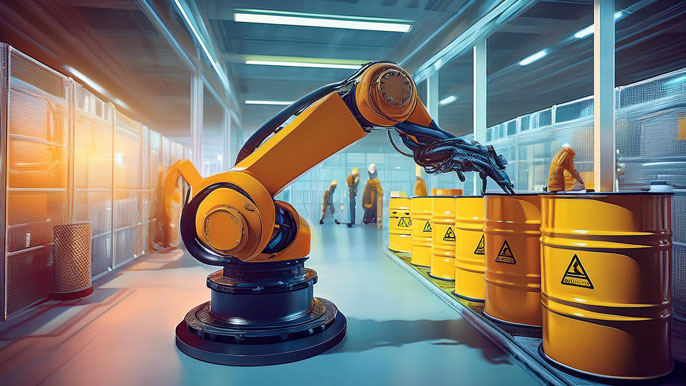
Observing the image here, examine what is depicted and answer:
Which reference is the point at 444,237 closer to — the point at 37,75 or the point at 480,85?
the point at 480,85

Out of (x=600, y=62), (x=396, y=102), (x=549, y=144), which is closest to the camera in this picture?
(x=396, y=102)

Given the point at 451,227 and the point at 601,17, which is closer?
the point at 601,17

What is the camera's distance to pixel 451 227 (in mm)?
4559

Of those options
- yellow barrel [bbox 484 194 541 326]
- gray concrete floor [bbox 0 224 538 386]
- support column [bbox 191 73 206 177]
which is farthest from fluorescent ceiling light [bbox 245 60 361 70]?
yellow barrel [bbox 484 194 541 326]

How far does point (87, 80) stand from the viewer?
12.8 m

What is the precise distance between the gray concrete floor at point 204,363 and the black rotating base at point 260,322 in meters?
0.08

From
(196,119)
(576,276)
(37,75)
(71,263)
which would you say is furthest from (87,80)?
(576,276)

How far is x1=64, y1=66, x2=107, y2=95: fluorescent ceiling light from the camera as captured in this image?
11781 millimetres

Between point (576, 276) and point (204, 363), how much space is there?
2.59 m

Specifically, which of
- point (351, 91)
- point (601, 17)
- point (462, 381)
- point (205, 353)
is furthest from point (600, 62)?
point (205, 353)

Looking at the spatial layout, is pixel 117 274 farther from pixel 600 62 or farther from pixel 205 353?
pixel 600 62

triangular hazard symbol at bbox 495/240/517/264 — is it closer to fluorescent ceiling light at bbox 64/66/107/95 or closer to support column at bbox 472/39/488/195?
support column at bbox 472/39/488/195

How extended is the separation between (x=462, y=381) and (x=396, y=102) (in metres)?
1.90

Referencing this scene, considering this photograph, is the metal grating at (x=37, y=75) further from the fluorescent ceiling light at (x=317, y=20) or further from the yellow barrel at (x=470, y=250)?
the yellow barrel at (x=470, y=250)
